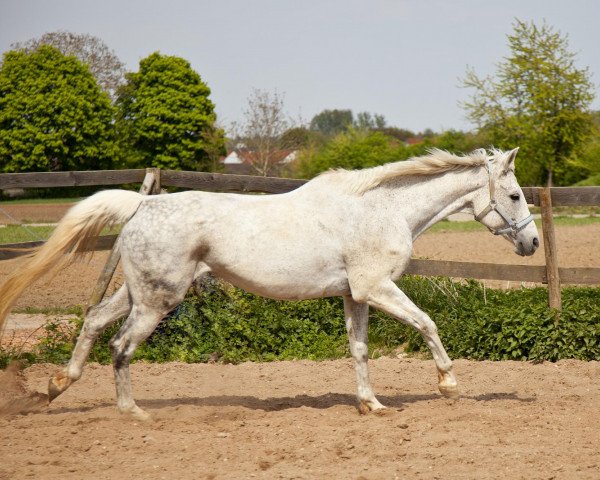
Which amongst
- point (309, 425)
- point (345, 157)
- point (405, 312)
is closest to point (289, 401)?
point (309, 425)

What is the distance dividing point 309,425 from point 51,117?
118 feet

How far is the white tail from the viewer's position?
5.89m

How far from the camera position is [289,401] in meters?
6.50

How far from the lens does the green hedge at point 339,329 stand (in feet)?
25.3

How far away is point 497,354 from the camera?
778 cm

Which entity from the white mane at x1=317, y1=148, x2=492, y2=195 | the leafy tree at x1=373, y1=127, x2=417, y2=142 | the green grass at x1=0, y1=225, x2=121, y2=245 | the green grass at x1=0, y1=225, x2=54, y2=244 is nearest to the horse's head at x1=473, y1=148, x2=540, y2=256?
the white mane at x1=317, y1=148, x2=492, y2=195

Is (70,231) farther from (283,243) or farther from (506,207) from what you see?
(506,207)

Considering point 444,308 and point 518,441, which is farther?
point 444,308

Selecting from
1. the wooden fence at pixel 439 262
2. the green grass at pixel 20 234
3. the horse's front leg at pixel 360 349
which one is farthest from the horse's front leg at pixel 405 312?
the green grass at pixel 20 234

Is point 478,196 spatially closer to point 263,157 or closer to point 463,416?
point 463,416

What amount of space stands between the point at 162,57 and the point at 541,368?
39972mm

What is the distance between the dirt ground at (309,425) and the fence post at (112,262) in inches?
27.7

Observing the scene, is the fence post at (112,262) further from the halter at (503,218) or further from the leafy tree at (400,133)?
the leafy tree at (400,133)

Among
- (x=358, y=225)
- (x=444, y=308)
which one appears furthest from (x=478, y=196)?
(x=444, y=308)
